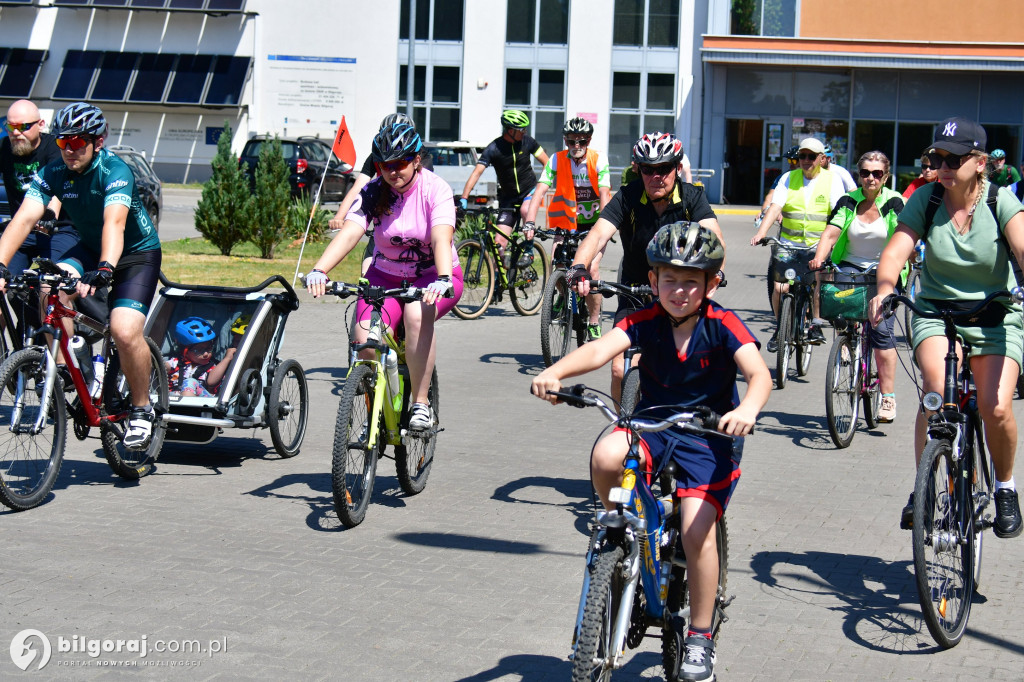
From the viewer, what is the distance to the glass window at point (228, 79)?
42.2 meters

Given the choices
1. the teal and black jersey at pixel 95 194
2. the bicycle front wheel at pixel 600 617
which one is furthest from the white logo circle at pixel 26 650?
the teal and black jersey at pixel 95 194

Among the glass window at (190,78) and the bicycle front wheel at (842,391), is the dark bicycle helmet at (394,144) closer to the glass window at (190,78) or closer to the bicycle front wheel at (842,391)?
the bicycle front wheel at (842,391)

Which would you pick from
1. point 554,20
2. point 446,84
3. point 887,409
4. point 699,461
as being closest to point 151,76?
point 446,84

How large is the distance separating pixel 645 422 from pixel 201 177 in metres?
41.9

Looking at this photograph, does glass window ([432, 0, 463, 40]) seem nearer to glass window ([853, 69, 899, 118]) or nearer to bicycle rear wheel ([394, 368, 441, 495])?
glass window ([853, 69, 899, 118])

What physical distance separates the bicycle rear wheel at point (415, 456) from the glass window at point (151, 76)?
38.7 m

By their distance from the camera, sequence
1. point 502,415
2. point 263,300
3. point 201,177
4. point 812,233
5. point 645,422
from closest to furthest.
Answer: point 645,422, point 263,300, point 502,415, point 812,233, point 201,177

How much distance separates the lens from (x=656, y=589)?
3922mm

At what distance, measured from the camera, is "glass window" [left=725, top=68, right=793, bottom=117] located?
3938 cm

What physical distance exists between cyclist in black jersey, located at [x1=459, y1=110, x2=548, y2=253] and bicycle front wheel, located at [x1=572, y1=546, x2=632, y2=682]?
965 centimetres

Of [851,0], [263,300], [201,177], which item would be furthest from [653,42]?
[263,300]

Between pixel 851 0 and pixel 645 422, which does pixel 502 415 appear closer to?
pixel 645 422

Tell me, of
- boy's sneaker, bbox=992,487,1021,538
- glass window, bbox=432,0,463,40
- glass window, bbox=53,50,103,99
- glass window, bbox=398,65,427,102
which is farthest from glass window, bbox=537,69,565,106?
boy's sneaker, bbox=992,487,1021,538

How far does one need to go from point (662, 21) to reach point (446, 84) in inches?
299
